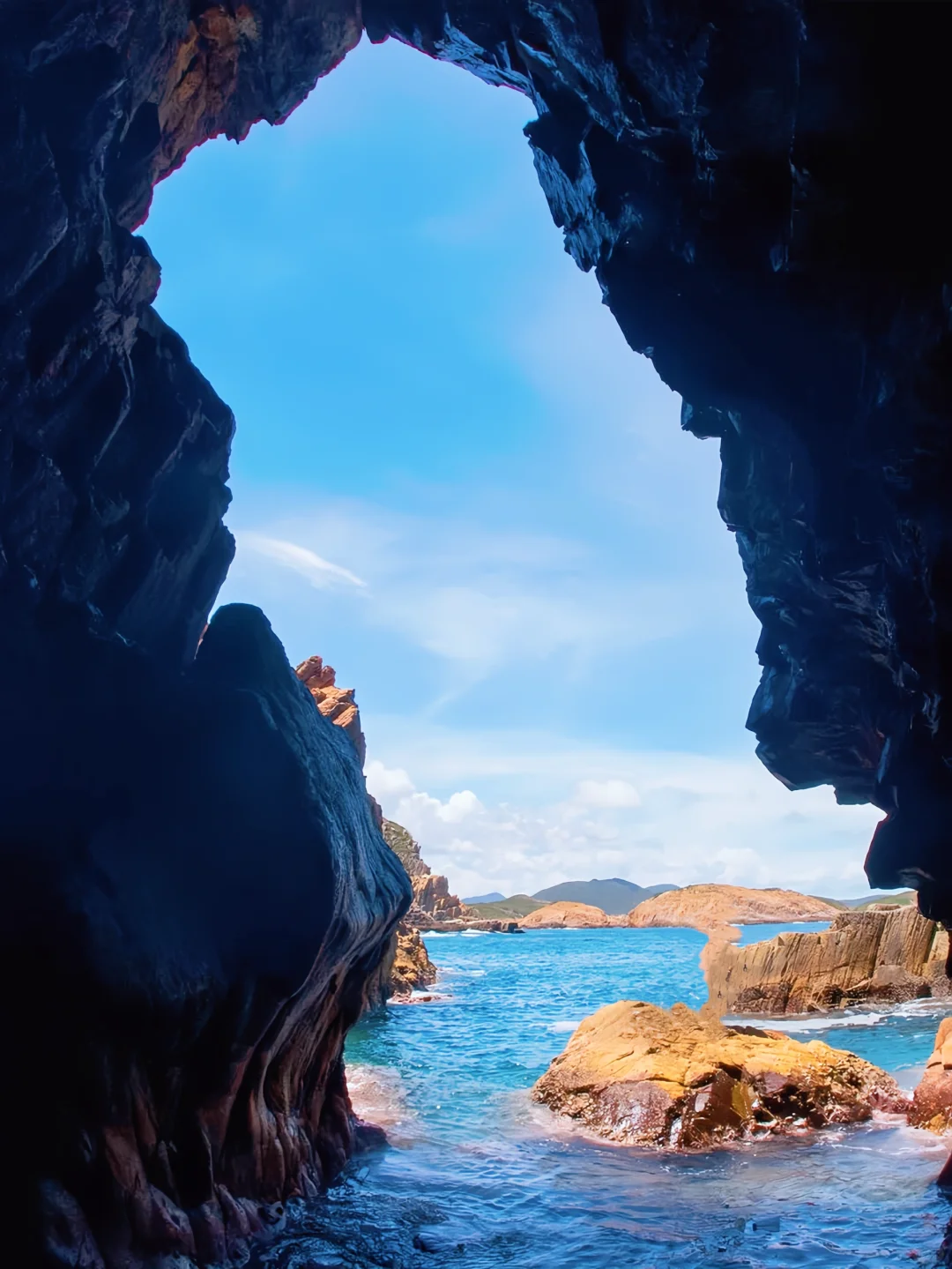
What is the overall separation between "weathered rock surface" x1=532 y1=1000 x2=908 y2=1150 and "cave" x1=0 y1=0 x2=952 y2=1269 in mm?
6523

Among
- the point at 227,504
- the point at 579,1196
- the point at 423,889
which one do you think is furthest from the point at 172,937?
the point at 423,889

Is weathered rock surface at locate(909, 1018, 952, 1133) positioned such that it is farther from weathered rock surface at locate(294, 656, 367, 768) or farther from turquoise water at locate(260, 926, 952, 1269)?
weathered rock surface at locate(294, 656, 367, 768)

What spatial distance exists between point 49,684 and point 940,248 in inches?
492

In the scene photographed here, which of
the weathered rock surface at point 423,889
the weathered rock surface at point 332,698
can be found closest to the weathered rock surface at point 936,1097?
the weathered rock surface at point 332,698

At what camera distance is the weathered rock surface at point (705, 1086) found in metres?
16.8

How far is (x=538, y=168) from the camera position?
16.9 metres

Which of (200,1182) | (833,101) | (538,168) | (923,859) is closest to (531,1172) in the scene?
(200,1182)

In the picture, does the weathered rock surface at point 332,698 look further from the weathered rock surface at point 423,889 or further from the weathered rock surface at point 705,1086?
the weathered rock surface at point 423,889

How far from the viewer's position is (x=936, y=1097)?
17.4 meters

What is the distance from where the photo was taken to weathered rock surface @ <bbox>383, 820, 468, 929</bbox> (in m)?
130

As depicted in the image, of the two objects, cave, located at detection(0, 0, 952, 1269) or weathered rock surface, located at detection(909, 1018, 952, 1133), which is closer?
cave, located at detection(0, 0, 952, 1269)

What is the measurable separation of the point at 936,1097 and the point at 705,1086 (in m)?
5.08

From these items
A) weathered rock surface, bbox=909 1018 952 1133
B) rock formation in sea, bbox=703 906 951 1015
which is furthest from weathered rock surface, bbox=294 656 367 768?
weathered rock surface, bbox=909 1018 952 1133

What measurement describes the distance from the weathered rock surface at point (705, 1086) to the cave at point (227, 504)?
652 centimetres
